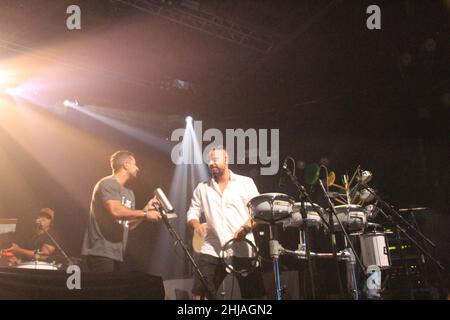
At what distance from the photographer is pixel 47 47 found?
556 cm

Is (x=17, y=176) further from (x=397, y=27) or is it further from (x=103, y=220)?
(x=397, y=27)

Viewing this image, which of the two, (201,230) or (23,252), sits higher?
(201,230)

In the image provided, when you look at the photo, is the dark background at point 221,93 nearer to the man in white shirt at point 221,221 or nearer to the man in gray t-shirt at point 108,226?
the man in white shirt at point 221,221

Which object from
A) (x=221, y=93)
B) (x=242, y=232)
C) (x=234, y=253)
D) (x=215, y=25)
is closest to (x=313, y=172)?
(x=242, y=232)

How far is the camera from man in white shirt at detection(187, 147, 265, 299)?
364 centimetres

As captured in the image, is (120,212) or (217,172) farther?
(217,172)

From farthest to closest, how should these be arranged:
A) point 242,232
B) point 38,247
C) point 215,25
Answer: point 38,247
point 215,25
point 242,232

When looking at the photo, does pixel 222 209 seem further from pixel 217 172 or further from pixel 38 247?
pixel 38 247

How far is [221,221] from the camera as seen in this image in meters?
3.85

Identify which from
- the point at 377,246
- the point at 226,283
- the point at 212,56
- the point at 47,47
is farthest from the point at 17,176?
the point at 377,246

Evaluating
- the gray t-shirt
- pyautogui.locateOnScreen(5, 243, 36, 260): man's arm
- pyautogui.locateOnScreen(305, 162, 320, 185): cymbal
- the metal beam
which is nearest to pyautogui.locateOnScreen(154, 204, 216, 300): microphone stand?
the gray t-shirt

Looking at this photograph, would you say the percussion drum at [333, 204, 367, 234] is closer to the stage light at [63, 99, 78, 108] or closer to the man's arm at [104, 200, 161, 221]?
the man's arm at [104, 200, 161, 221]

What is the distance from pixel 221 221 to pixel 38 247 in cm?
365

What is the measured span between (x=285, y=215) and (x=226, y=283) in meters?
1.04
